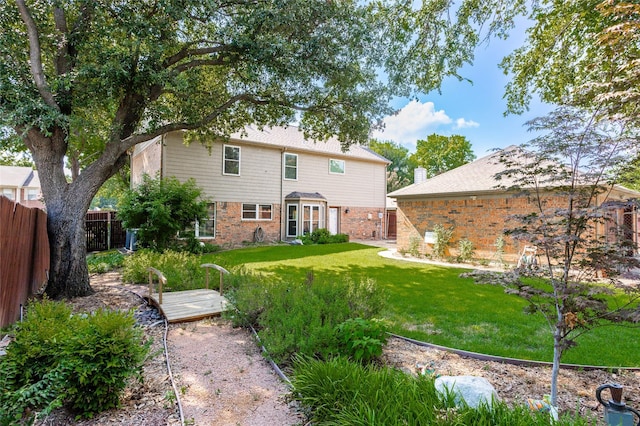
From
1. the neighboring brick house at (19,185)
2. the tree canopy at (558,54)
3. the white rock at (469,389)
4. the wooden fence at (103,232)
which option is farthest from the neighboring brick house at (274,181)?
the neighboring brick house at (19,185)

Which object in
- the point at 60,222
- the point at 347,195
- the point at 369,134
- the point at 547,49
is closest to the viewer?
the point at 60,222

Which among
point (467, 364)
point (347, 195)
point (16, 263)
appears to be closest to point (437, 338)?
point (467, 364)

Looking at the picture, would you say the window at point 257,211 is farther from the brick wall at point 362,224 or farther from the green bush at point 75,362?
the green bush at point 75,362

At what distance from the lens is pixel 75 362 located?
254cm

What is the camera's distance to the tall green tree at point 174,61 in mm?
6039

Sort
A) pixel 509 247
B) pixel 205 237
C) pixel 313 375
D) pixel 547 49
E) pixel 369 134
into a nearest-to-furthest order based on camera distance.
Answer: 1. pixel 313 375
2. pixel 547 49
3. pixel 369 134
4. pixel 509 247
5. pixel 205 237

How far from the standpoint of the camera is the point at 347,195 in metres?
19.7

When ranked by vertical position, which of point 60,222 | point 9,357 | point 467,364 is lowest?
point 467,364

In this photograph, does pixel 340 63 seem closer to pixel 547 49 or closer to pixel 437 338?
pixel 547 49

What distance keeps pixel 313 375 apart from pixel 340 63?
718 cm

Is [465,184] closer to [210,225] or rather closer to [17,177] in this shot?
[210,225]

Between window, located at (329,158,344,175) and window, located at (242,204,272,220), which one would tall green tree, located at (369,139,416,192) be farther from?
window, located at (242,204,272,220)

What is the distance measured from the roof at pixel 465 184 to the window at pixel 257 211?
21.8ft

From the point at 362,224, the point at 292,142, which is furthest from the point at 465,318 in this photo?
the point at 362,224
